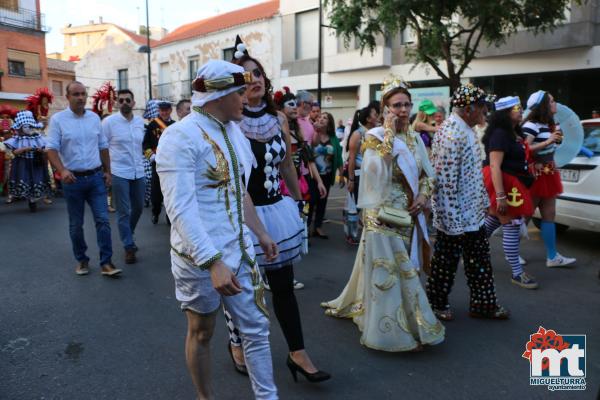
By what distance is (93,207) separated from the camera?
5465 millimetres

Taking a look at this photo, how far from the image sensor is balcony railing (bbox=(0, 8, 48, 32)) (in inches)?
1129

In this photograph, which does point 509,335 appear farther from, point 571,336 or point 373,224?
point 373,224

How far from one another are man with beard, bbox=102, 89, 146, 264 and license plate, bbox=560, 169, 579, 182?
17.7ft

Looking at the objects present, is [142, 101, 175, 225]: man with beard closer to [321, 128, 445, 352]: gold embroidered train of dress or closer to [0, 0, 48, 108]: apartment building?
[321, 128, 445, 352]: gold embroidered train of dress

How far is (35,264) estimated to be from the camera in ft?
19.7

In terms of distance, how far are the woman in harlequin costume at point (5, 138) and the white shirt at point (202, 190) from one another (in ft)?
33.9

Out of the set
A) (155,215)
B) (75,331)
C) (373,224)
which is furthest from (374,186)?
(155,215)

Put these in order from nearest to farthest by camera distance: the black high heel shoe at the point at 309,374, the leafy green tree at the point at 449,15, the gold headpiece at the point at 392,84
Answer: the black high heel shoe at the point at 309,374 → the gold headpiece at the point at 392,84 → the leafy green tree at the point at 449,15

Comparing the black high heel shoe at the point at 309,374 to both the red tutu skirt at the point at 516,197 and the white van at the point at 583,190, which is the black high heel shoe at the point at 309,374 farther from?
the white van at the point at 583,190

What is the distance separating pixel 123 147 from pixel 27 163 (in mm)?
5483

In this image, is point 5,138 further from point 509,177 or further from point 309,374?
point 309,374

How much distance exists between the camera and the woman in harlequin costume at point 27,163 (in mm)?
10273

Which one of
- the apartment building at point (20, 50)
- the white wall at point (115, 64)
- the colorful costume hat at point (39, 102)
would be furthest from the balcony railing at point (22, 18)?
the colorful costume hat at point (39, 102)

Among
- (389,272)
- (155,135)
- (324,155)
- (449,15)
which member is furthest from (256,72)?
(449,15)
